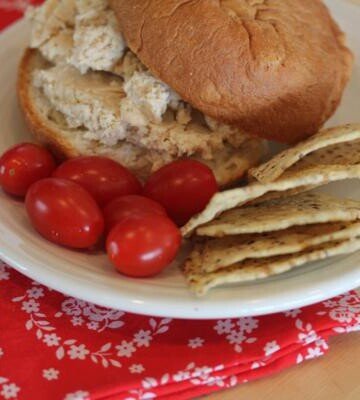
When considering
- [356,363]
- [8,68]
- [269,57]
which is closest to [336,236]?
[356,363]

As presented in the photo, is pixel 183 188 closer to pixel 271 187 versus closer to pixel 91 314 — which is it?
pixel 271 187

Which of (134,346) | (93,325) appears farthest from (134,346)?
(93,325)

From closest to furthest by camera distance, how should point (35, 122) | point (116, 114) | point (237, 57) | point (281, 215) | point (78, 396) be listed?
point (78, 396)
point (281, 215)
point (237, 57)
point (116, 114)
point (35, 122)

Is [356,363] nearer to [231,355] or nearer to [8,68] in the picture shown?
[231,355]

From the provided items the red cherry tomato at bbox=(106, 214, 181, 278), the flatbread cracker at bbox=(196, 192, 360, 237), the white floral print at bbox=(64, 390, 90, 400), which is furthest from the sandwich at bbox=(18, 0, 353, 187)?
the white floral print at bbox=(64, 390, 90, 400)

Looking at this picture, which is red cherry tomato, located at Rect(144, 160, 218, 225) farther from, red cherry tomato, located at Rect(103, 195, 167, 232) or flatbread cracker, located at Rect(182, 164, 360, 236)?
flatbread cracker, located at Rect(182, 164, 360, 236)

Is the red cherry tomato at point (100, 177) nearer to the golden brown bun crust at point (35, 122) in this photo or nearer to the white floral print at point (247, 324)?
the golden brown bun crust at point (35, 122)
